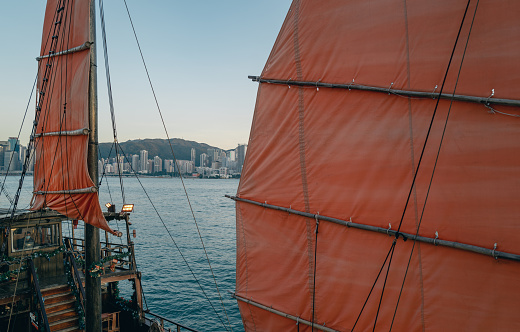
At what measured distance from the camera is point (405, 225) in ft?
18.5

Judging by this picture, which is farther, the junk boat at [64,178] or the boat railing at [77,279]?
the boat railing at [77,279]

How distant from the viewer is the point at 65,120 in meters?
8.55

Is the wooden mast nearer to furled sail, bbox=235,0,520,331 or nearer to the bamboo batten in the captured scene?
furled sail, bbox=235,0,520,331

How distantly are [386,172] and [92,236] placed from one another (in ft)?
21.1

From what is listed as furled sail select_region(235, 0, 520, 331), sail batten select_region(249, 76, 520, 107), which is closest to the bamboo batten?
furled sail select_region(235, 0, 520, 331)

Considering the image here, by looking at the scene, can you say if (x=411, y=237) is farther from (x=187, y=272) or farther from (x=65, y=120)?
(x=187, y=272)

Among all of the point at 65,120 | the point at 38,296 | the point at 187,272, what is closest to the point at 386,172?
the point at 65,120

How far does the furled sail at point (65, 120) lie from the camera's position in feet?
26.1

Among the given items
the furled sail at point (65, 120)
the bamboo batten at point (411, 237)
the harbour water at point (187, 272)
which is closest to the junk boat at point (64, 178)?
the furled sail at point (65, 120)

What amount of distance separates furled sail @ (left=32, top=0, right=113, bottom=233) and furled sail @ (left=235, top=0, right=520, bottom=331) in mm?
3910

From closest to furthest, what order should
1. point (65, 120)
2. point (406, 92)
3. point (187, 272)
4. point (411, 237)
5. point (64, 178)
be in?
point (411, 237)
point (406, 92)
point (64, 178)
point (65, 120)
point (187, 272)

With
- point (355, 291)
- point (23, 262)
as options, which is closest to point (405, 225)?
point (355, 291)

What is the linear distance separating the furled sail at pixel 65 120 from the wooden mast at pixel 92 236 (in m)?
0.11

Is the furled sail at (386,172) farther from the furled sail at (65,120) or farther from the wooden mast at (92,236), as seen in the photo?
the furled sail at (65,120)
